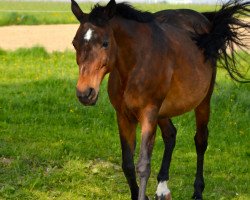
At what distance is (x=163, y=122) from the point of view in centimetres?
682

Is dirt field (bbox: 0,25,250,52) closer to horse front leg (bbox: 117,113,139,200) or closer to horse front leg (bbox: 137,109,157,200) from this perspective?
horse front leg (bbox: 117,113,139,200)

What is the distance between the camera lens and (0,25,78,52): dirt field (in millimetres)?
20572

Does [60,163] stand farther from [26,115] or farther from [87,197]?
[26,115]

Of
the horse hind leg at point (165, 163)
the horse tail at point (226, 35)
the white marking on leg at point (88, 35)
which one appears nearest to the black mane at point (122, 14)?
the white marking on leg at point (88, 35)

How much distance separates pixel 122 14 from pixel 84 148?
3.39 metres

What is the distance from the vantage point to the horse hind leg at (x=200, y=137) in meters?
6.82

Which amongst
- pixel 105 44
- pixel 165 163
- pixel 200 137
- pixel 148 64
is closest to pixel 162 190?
pixel 165 163

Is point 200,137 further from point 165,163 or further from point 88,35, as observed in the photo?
point 88,35

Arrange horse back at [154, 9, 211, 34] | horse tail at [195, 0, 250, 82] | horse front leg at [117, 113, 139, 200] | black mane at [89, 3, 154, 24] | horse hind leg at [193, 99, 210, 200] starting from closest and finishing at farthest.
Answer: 1. black mane at [89, 3, 154, 24]
2. horse front leg at [117, 113, 139, 200]
3. horse tail at [195, 0, 250, 82]
4. horse back at [154, 9, 211, 34]
5. horse hind leg at [193, 99, 210, 200]

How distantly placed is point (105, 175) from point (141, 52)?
8.26 feet

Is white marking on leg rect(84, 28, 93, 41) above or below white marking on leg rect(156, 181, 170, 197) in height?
above

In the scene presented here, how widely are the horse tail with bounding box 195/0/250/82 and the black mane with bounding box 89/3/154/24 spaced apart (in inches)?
39.3

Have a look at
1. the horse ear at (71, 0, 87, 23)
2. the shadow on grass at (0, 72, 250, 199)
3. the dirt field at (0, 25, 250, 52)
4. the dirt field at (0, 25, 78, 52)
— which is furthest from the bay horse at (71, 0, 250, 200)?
the dirt field at (0, 25, 78, 52)

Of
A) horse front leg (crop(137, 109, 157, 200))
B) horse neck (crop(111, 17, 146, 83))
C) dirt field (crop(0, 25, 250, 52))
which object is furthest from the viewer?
dirt field (crop(0, 25, 250, 52))
